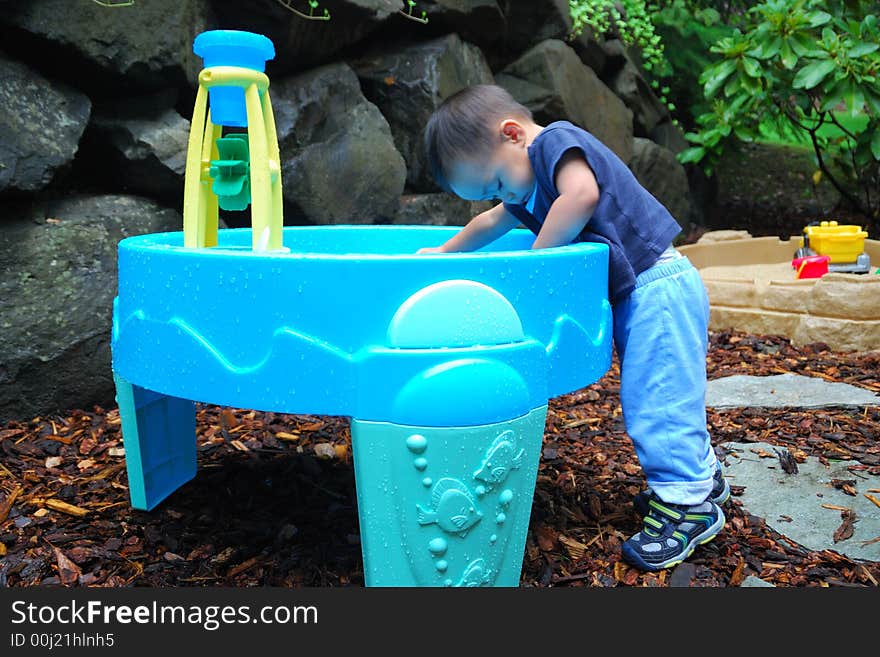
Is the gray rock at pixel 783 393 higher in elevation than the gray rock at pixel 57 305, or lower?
lower

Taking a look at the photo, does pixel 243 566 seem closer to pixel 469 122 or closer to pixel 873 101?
pixel 469 122

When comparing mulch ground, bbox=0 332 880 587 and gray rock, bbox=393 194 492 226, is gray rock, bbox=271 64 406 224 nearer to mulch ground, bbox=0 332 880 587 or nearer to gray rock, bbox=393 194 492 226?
gray rock, bbox=393 194 492 226

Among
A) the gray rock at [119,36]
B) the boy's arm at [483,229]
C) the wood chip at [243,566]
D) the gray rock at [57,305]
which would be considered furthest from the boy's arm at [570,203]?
the gray rock at [119,36]

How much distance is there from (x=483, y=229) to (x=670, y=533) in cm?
80

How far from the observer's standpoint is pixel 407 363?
1224 mm

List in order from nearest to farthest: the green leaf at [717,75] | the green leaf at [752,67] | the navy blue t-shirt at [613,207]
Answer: the navy blue t-shirt at [613,207], the green leaf at [752,67], the green leaf at [717,75]

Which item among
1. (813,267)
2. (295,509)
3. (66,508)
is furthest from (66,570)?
(813,267)

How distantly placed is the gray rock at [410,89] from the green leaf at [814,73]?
2119 millimetres

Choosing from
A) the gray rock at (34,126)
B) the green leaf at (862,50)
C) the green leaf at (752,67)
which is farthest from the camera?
the green leaf at (752,67)

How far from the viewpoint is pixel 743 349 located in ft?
11.0

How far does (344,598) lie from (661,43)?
577 cm

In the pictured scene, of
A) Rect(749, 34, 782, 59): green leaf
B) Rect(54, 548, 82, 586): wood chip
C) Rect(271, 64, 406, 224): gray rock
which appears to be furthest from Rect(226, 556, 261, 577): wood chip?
Rect(749, 34, 782, 59): green leaf

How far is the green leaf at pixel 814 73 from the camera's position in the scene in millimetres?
4496

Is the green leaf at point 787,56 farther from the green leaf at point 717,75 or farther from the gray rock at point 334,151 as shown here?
the gray rock at point 334,151
